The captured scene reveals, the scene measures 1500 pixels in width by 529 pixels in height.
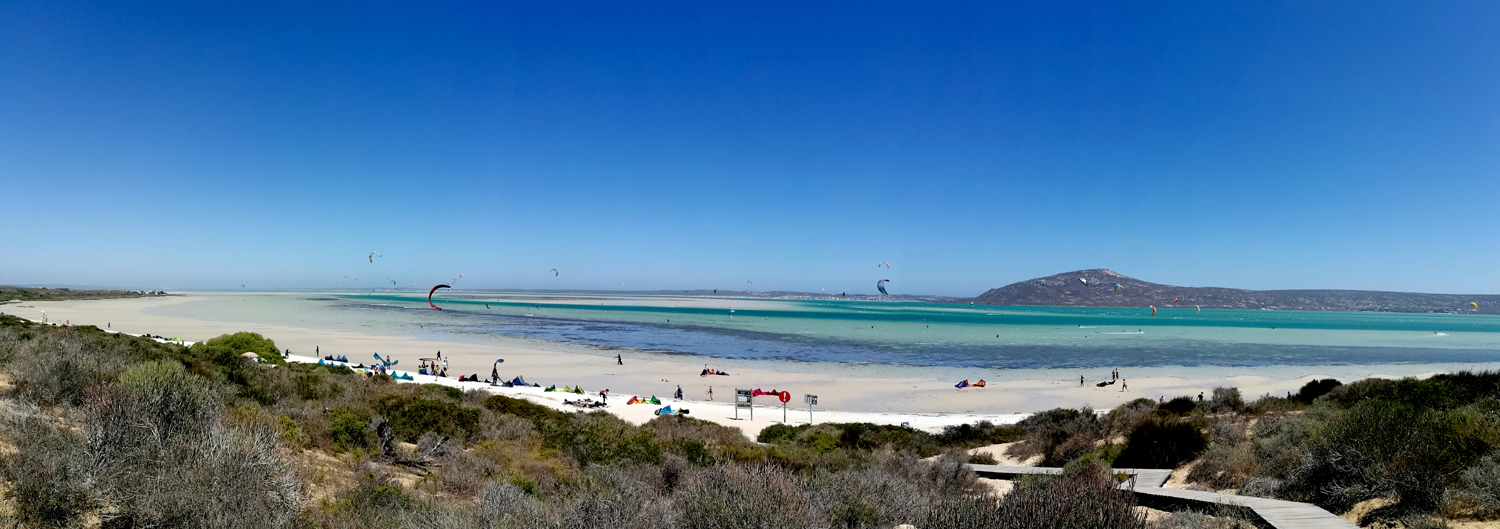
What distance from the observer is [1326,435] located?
628 cm

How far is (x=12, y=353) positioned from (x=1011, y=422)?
1950 cm

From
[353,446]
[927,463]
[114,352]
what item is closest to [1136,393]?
[927,463]

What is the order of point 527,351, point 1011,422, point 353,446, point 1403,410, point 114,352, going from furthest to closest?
point 527,351, point 1011,422, point 114,352, point 353,446, point 1403,410

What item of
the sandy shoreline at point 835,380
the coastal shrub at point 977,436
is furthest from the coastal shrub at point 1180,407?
the sandy shoreline at point 835,380

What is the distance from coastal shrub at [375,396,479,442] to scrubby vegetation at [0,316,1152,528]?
0.04 meters

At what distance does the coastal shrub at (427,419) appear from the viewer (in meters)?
8.16

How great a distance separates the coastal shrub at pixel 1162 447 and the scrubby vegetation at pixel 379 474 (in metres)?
3.25

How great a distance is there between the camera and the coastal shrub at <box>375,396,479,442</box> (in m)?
8.16

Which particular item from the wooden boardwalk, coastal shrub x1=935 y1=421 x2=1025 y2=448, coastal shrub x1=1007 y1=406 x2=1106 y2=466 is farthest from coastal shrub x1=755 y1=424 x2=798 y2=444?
the wooden boardwalk

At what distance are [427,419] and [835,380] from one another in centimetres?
1959

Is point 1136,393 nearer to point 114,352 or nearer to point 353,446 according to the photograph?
point 353,446

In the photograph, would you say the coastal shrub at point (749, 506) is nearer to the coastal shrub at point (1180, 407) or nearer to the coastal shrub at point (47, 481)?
the coastal shrub at point (47, 481)

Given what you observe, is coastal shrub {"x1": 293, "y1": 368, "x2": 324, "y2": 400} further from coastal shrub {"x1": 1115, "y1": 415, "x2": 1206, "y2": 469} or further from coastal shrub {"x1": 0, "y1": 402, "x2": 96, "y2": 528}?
coastal shrub {"x1": 1115, "y1": 415, "x2": 1206, "y2": 469}

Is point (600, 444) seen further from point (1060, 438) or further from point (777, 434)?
point (1060, 438)
